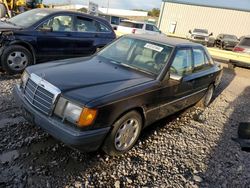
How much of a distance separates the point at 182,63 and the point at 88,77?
186cm

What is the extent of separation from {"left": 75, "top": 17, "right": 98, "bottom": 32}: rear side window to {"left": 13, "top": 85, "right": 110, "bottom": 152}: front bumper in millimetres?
4640

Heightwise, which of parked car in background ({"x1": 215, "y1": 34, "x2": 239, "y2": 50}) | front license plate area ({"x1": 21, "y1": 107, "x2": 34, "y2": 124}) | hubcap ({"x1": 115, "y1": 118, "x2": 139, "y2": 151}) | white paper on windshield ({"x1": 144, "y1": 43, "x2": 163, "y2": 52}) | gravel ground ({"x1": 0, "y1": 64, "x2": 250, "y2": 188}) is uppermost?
white paper on windshield ({"x1": 144, "y1": 43, "x2": 163, "y2": 52})

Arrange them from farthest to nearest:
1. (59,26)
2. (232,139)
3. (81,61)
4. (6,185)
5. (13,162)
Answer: (59,26) → (232,139) → (81,61) → (13,162) → (6,185)

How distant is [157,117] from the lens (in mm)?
3979

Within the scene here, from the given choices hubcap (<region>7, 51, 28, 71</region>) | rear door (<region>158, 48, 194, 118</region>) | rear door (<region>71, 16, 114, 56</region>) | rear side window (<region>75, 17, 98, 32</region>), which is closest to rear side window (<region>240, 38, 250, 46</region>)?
rear door (<region>71, 16, 114, 56</region>)

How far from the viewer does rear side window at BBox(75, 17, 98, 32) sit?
7.23 metres

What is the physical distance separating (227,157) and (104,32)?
214 inches

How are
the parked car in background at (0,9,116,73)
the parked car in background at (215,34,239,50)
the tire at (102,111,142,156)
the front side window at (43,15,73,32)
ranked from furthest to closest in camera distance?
the parked car in background at (215,34,239,50) < the front side window at (43,15,73,32) < the parked car in background at (0,9,116,73) < the tire at (102,111,142,156)

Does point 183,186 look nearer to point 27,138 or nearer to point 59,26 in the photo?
point 27,138

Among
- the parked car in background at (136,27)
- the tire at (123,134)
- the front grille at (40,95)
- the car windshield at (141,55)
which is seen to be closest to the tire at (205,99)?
the car windshield at (141,55)

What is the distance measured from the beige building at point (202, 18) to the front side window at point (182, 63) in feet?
97.1

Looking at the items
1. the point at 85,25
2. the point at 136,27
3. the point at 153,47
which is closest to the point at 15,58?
the point at 85,25

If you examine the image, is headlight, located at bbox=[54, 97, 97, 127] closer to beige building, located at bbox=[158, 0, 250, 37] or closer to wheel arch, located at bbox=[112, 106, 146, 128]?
wheel arch, located at bbox=[112, 106, 146, 128]

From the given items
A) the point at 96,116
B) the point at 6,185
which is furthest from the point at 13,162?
the point at 96,116
